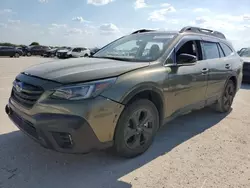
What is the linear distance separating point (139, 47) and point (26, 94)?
198cm

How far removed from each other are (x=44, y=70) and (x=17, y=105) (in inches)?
21.6

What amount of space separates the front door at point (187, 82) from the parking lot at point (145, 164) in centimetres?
58

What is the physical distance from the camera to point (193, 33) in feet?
14.4

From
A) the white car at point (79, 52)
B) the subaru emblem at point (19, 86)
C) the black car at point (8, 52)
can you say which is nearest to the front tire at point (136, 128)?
the subaru emblem at point (19, 86)

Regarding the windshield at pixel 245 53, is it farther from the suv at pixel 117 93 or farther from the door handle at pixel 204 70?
the door handle at pixel 204 70

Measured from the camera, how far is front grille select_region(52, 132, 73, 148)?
260 centimetres

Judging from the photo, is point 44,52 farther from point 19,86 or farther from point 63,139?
point 63,139

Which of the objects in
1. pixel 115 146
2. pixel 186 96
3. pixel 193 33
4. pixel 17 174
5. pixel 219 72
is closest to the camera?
pixel 17 174

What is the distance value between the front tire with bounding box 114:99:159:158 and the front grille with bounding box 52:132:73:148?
1.85 ft

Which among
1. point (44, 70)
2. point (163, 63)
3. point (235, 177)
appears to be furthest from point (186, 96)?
point (44, 70)

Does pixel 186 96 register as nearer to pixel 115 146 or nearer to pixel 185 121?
pixel 185 121

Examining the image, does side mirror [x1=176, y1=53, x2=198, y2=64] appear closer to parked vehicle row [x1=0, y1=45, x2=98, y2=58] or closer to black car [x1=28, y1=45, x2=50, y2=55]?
parked vehicle row [x1=0, y1=45, x2=98, y2=58]

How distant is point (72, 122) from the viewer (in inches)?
100

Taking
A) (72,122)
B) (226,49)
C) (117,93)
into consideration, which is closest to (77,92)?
(72,122)
